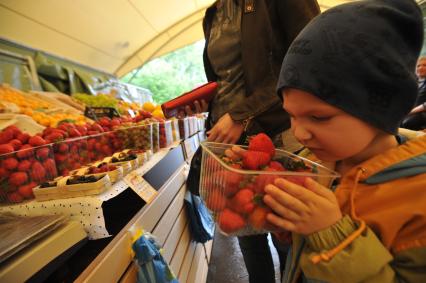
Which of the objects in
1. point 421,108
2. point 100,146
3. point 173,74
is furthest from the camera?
point 173,74

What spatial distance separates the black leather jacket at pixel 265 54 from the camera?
84 centimetres

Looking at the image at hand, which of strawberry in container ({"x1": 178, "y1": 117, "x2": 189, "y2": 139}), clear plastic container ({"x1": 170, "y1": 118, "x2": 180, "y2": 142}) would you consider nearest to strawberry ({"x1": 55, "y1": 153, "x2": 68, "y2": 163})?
clear plastic container ({"x1": 170, "y1": 118, "x2": 180, "y2": 142})

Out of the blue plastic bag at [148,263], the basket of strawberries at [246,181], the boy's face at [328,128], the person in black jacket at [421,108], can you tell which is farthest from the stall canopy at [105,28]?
the person in black jacket at [421,108]

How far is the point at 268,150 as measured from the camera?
616 millimetres

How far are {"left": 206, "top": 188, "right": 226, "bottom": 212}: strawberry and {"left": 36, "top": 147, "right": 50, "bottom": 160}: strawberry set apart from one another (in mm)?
605

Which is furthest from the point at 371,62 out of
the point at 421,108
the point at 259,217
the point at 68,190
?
the point at 421,108

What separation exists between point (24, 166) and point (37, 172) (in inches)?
1.8

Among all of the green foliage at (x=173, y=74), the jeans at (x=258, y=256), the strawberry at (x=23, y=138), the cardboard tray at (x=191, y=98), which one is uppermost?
the green foliage at (x=173, y=74)

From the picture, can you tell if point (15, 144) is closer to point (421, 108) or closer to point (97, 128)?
point (97, 128)

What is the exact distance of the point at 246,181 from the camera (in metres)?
0.48

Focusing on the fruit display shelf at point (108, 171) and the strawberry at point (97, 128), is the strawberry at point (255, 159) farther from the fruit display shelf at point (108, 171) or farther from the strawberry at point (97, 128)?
the strawberry at point (97, 128)

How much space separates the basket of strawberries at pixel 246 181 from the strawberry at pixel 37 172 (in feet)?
1.84

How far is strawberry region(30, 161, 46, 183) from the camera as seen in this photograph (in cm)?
77

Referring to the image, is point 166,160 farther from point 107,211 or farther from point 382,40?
point 382,40
